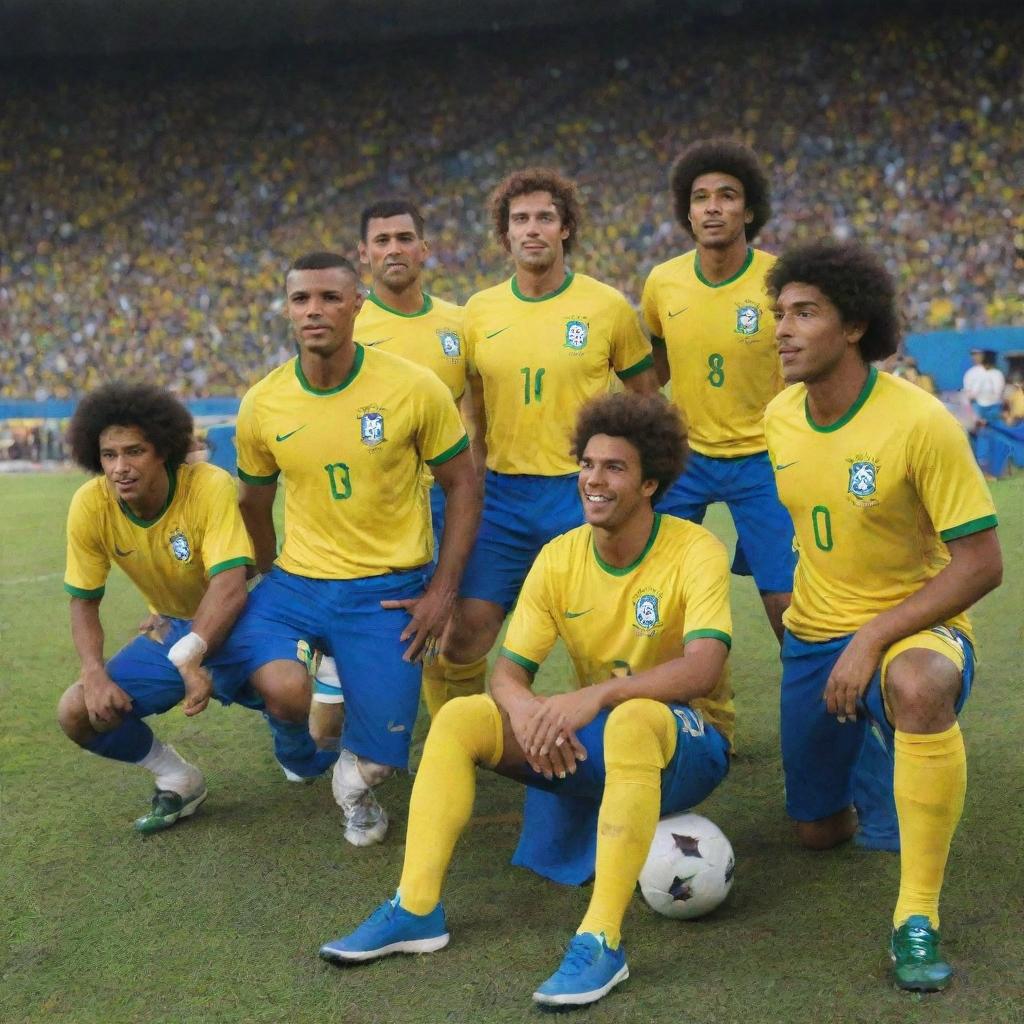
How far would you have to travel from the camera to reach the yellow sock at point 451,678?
16.4 ft

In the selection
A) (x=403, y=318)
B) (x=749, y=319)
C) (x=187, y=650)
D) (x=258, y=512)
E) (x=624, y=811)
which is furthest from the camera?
(x=403, y=318)

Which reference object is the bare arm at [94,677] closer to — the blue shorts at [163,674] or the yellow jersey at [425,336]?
the blue shorts at [163,674]

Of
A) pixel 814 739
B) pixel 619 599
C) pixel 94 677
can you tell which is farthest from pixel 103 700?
pixel 814 739

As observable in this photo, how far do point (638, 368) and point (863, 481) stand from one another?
1574mm

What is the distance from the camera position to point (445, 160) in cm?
1992

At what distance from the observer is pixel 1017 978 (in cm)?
312

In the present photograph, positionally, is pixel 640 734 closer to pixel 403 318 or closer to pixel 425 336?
pixel 425 336

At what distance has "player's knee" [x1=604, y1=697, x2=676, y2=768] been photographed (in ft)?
10.8

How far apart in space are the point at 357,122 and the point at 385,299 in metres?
16.1

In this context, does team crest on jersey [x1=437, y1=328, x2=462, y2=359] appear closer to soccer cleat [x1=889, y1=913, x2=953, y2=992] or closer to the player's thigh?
the player's thigh

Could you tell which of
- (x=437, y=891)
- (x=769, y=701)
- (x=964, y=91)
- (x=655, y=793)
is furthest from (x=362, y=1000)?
(x=964, y=91)

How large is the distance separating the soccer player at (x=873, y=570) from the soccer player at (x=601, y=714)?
0.33 m

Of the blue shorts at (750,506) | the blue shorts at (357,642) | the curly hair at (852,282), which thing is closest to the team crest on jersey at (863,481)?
the curly hair at (852,282)

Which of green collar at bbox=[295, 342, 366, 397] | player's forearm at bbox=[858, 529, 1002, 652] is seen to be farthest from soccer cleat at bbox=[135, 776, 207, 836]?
player's forearm at bbox=[858, 529, 1002, 652]
